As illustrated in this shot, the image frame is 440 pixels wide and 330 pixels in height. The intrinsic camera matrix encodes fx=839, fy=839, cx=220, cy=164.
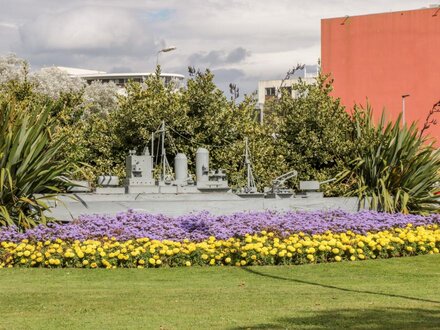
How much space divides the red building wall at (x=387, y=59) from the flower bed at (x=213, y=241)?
84.2 ft

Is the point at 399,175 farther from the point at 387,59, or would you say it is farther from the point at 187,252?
the point at 387,59

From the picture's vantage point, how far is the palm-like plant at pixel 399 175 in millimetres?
20844

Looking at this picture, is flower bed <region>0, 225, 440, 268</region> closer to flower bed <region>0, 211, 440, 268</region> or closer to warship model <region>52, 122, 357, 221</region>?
flower bed <region>0, 211, 440, 268</region>

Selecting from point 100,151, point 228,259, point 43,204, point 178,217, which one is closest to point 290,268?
point 228,259

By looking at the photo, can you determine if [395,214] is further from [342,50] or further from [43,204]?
[342,50]

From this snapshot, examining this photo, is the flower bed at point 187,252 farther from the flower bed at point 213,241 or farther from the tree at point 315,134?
the tree at point 315,134

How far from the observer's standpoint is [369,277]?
13547mm

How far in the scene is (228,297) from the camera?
11.1 m

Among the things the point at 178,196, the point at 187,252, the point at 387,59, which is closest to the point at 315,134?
the point at 178,196

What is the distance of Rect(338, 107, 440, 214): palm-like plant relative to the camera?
20844 mm

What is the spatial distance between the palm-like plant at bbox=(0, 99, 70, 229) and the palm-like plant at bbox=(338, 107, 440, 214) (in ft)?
26.1

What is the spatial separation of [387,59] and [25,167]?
30628mm

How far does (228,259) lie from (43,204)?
3956mm

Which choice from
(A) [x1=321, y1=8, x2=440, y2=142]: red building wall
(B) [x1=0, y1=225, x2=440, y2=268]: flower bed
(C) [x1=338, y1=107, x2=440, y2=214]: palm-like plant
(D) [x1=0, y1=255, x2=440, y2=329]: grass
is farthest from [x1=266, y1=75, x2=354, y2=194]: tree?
(A) [x1=321, y1=8, x2=440, y2=142]: red building wall
